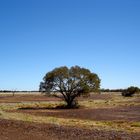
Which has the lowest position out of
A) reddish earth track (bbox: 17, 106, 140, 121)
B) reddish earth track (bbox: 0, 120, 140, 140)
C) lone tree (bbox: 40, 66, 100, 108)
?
reddish earth track (bbox: 0, 120, 140, 140)

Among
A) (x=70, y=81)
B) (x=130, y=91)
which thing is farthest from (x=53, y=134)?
(x=130, y=91)

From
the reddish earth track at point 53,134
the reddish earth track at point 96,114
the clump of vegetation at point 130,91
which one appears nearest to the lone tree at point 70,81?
the reddish earth track at point 96,114

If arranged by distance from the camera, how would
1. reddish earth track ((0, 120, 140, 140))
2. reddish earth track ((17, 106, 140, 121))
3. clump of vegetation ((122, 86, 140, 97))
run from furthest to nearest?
clump of vegetation ((122, 86, 140, 97))
reddish earth track ((17, 106, 140, 121))
reddish earth track ((0, 120, 140, 140))

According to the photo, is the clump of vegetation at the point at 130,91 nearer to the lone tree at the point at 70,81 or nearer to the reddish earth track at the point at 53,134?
the lone tree at the point at 70,81

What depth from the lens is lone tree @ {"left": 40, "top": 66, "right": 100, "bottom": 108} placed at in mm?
66875

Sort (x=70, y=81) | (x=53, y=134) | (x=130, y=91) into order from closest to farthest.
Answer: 1. (x=53, y=134)
2. (x=70, y=81)
3. (x=130, y=91)

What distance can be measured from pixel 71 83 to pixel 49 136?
44.1 meters

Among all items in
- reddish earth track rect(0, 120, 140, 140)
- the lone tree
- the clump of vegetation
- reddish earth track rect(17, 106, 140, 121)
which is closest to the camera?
reddish earth track rect(0, 120, 140, 140)

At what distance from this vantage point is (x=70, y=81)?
67062 millimetres

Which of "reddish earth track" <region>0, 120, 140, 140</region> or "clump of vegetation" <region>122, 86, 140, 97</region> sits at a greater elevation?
"clump of vegetation" <region>122, 86, 140, 97</region>

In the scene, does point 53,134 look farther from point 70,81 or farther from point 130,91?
point 130,91

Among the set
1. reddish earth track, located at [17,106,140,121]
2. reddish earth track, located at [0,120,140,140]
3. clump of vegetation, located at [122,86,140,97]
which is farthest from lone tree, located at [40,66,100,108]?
clump of vegetation, located at [122,86,140,97]

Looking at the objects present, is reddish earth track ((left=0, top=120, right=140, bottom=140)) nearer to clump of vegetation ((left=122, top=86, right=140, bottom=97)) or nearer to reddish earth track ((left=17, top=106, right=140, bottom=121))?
reddish earth track ((left=17, top=106, right=140, bottom=121))

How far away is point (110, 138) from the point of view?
21.9 metres
